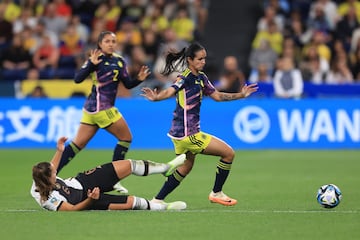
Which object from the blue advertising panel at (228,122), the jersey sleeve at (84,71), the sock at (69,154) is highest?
the jersey sleeve at (84,71)

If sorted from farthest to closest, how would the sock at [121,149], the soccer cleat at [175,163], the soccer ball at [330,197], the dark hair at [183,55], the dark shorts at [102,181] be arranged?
the sock at [121,149], the dark hair at [183,55], the soccer ball at [330,197], the soccer cleat at [175,163], the dark shorts at [102,181]

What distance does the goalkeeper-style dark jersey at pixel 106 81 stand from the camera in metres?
13.2

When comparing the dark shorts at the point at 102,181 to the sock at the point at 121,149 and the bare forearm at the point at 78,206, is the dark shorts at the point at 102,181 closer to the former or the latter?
the bare forearm at the point at 78,206

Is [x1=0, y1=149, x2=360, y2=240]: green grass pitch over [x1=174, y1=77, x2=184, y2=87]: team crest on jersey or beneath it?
beneath

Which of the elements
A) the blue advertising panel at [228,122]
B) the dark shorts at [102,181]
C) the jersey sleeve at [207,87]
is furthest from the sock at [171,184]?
the blue advertising panel at [228,122]

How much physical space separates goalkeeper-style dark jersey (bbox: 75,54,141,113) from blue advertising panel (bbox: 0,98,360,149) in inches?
238

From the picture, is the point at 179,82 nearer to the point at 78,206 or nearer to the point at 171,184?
the point at 171,184

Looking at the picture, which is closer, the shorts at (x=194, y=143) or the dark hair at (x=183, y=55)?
the shorts at (x=194, y=143)

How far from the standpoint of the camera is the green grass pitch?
9195 millimetres

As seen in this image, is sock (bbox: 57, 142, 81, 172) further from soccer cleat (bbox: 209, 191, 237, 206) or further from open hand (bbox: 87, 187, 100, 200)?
open hand (bbox: 87, 187, 100, 200)

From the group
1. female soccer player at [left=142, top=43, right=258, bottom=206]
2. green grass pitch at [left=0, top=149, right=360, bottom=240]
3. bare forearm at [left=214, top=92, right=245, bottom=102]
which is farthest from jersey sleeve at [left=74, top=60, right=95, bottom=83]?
bare forearm at [left=214, top=92, right=245, bottom=102]

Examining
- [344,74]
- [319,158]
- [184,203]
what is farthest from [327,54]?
[184,203]

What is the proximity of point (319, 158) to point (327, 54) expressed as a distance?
17.7ft

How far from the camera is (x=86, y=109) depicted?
Result: 13.3 m
